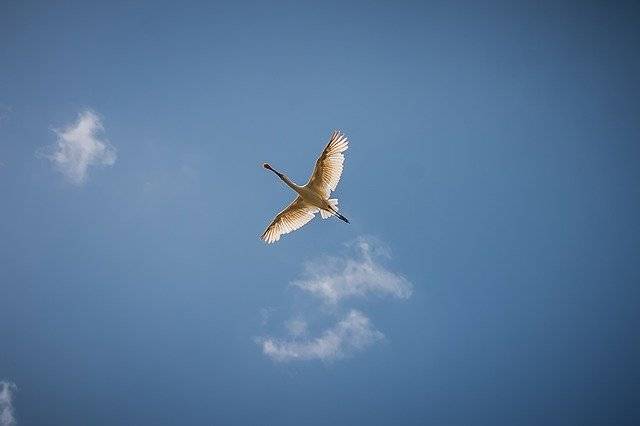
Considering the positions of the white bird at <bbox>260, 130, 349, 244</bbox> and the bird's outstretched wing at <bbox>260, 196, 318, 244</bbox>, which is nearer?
the white bird at <bbox>260, 130, 349, 244</bbox>

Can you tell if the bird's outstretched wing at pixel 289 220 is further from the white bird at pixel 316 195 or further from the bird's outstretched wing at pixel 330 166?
the bird's outstretched wing at pixel 330 166

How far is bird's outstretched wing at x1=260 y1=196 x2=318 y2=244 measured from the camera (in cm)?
1652

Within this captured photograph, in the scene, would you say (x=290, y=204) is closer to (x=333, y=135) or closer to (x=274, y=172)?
(x=274, y=172)

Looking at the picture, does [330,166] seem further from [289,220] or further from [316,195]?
[289,220]

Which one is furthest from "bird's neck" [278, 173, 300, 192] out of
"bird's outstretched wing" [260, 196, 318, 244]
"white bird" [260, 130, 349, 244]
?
"bird's outstretched wing" [260, 196, 318, 244]

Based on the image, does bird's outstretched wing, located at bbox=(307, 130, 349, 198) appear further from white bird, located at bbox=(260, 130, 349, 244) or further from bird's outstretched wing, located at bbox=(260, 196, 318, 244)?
bird's outstretched wing, located at bbox=(260, 196, 318, 244)

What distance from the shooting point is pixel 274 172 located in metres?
15.5

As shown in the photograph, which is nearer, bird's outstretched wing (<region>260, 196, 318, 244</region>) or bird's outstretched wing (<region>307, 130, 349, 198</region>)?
bird's outstretched wing (<region>307, 130, 349, 198</region>)

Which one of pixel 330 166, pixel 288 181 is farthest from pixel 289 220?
pixel 330 166

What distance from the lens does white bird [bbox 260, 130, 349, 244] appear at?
14.7 metres

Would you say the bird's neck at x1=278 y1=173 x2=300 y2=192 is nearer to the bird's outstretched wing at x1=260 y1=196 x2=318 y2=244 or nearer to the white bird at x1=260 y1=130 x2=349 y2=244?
the white bird at x1=260 y1=130 x2=349 y2=244

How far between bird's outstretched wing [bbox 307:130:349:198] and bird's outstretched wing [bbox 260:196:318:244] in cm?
146

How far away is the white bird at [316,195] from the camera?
14711 millimetres

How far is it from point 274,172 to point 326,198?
2210 mm
